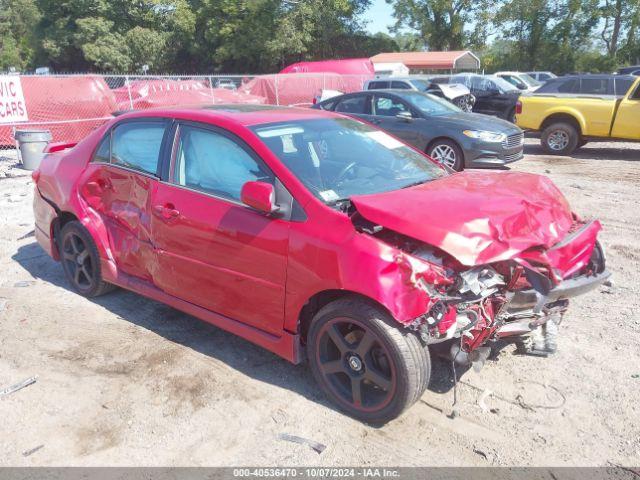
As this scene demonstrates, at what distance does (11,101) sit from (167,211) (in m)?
10.3

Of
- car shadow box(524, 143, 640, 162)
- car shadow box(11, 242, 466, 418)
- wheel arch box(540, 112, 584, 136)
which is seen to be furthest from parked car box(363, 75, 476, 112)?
car shadow box(11, 242, 466, 418)

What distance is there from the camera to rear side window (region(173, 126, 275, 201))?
356cm

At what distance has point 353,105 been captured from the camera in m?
11.4

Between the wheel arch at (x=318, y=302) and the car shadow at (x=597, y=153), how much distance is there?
1065 cm

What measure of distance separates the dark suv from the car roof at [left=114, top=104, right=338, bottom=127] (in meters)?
10.4

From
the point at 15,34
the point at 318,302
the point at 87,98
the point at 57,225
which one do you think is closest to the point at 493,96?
the point at 87,98

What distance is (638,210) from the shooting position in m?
7.58

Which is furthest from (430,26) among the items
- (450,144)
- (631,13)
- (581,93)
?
(450,144)

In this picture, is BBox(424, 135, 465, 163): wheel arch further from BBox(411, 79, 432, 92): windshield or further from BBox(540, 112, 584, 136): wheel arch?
BBox(411, 79, 432, 92): windshield

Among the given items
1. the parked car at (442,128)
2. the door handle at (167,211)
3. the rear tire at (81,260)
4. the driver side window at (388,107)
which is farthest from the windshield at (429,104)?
the door handle at (167,211)

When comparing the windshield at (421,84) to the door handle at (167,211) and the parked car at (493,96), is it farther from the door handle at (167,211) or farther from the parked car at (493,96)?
the door handle at (167,211)

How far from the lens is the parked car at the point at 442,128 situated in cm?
996

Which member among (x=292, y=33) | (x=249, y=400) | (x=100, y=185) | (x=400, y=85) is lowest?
(x=249, y=400)

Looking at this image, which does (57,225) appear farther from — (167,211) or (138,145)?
(167,211)
